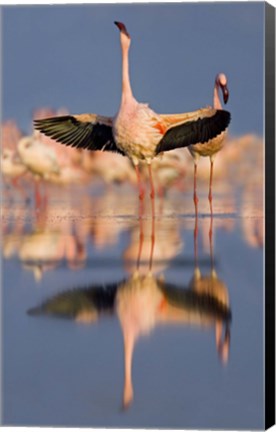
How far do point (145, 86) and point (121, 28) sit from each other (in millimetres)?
326

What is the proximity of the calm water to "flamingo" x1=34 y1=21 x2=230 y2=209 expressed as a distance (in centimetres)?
41

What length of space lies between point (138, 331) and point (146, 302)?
0.50ft

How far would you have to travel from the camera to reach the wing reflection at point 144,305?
4.80 m

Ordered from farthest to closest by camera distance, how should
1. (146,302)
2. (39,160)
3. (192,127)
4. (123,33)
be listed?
(39,160)
(192,127)
(123,33)
(146,302)

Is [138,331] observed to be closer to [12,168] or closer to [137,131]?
[137,131]

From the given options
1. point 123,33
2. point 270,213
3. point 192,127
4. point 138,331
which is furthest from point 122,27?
point 138,331

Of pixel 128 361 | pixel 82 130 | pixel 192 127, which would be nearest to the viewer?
pixel 128 361

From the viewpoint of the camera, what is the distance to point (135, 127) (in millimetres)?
5355

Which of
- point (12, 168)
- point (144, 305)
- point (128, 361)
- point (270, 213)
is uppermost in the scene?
point (12, 168)

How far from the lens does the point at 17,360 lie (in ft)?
16.3

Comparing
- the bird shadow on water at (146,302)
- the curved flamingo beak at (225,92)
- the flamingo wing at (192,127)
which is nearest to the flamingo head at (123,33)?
the flamingo wing at (192,127)

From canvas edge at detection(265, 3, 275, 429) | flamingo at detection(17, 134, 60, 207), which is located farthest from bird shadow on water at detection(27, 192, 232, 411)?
flamingo at detection(17, 134, 60, 207)

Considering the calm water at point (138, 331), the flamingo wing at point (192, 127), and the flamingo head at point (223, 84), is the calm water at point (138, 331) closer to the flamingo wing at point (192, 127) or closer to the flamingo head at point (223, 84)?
the flamingo wing at point (192, 127)

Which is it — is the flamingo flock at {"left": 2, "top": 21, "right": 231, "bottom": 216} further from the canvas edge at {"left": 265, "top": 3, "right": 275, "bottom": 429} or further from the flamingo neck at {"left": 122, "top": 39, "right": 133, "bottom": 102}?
the canvas edge at {"left": 265, "top": 3, "right": 275, "bottom": 429}
